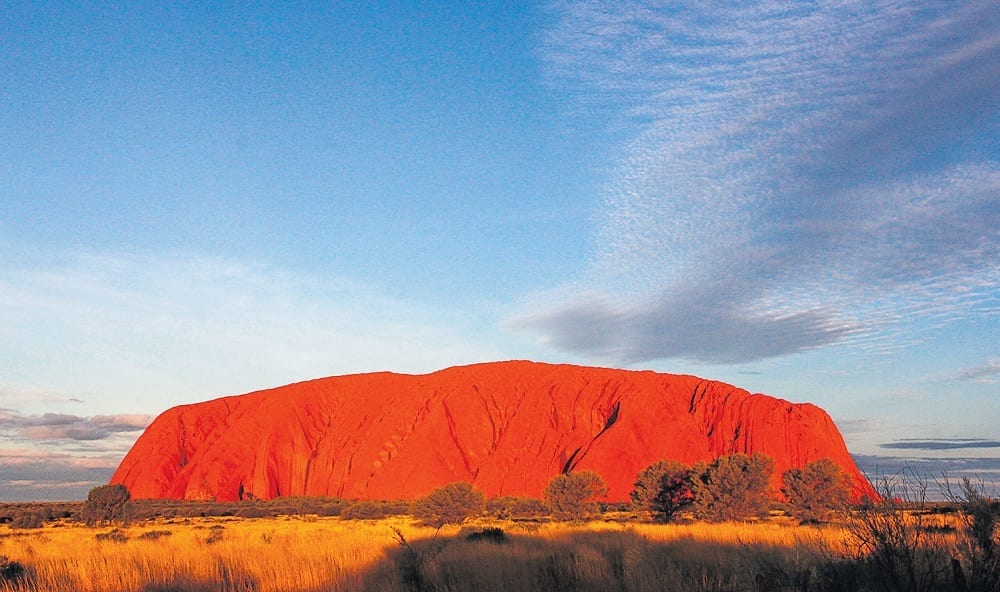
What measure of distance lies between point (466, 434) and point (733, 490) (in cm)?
6201

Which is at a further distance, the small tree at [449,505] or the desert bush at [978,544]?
the small tree at [449,505]

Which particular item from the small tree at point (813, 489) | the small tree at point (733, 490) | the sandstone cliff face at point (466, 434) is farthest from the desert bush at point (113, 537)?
the sandstone cliff face at point (466, 434)

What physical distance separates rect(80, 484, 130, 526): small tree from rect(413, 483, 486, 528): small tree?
87.2 ft

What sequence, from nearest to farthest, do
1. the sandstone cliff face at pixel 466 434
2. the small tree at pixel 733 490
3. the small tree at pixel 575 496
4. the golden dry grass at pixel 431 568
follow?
the golden dry grass at pixel 431 568
the small tree at pixel 733 490
the small tree at pixel 575 496
the sandstone cliff face at pixel 466 434

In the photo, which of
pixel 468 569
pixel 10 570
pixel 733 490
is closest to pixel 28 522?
pixel 10 570

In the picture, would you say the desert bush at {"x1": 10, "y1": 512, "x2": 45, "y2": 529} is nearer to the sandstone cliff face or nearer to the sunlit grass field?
the sandstone cliff face

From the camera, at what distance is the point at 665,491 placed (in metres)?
44.7

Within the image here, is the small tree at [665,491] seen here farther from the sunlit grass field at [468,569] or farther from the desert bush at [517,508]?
the sunlit grass field at [468,569]

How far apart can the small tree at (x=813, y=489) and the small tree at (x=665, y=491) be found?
669 cm

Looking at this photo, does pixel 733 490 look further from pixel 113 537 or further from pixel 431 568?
pixel 431 568

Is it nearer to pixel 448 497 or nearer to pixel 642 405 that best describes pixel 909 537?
pixel 448 497

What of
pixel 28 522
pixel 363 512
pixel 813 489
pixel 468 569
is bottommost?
pixel 363 512

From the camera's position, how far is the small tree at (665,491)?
44688mm

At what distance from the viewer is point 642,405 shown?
306ft
